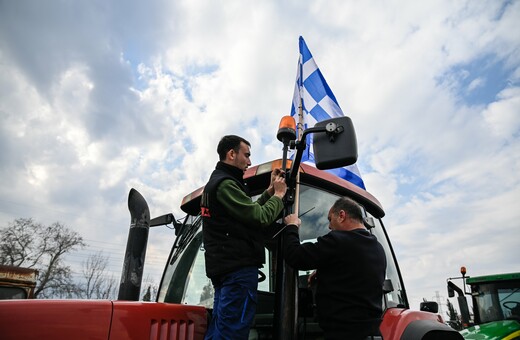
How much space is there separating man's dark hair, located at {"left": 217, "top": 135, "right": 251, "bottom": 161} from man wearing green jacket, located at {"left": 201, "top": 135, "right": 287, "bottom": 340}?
0.20 m

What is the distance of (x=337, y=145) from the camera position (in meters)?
1.95

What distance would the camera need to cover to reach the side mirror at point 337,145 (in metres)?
1.92

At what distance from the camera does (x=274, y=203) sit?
6.58 feet

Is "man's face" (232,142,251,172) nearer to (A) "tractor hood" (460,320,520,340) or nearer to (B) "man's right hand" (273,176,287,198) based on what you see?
(B) "man's right hand" (273,176,287,198)

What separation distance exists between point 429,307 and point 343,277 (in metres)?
1.37

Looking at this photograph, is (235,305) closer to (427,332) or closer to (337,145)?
(337,145)

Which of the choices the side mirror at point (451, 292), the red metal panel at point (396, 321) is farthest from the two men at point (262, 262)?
the side mirror at point (451, 292)

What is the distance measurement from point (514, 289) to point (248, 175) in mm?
7181

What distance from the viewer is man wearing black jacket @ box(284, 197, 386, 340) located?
185cm

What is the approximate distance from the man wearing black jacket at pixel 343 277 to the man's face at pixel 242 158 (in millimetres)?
490

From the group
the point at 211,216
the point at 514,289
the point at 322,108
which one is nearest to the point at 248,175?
the point at 211,216

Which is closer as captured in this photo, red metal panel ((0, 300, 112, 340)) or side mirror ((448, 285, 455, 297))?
red metal panel ((0, 300, 112, 340))

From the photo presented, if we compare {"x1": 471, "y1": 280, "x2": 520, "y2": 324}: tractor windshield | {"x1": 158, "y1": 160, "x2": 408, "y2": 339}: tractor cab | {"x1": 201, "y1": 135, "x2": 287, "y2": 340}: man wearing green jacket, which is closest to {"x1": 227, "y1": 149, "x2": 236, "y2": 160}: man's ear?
{"x1": 201, "y1": 135, "x2": 287, "y2": 340}: man wearing green jacket

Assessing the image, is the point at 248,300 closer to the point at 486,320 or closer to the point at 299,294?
the point at 299,294
